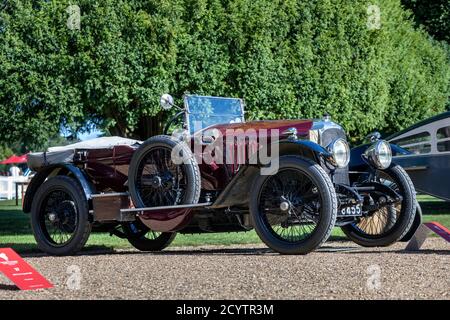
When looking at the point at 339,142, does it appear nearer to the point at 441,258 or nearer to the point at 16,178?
the point at 441,258

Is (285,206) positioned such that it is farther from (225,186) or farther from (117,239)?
(117,239)

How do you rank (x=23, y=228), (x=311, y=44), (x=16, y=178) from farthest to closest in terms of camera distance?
(x=16, y=178), (x=311, y=44), (x=23, y=228)

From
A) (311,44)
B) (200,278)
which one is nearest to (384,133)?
(311,44)

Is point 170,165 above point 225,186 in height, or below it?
above

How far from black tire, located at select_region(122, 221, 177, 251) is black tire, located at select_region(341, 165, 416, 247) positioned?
103 inches

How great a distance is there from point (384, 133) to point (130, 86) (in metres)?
18.0

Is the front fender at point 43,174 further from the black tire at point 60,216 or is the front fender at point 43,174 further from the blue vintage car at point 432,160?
the blue vintage car at point 432,160

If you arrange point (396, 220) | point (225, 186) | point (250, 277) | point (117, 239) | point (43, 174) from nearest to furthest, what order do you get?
point (250, 277) < point (225, 186) < point (396, 220) < point (43, 174) < point (117, 239)

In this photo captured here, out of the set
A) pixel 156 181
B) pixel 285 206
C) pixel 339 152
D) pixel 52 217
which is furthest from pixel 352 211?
pixel 52 217

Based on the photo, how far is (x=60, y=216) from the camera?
11.7 m

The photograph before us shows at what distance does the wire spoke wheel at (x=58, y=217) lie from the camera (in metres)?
11.6

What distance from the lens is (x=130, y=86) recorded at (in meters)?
18.4

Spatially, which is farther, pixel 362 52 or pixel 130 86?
pixel 362 52

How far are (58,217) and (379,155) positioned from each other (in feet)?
14.7
